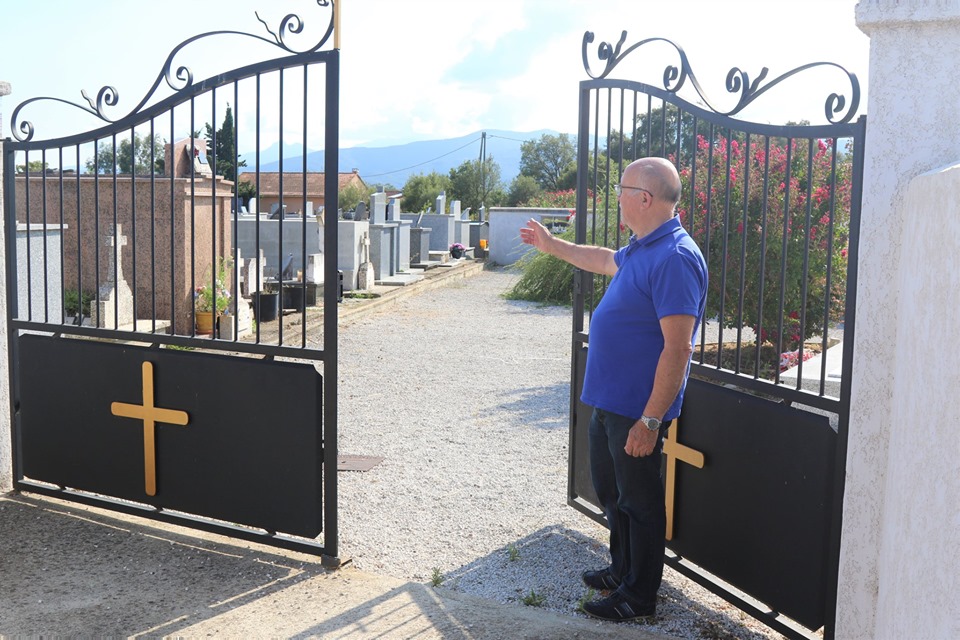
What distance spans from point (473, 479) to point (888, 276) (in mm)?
3617

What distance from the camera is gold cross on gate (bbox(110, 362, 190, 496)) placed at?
490cm

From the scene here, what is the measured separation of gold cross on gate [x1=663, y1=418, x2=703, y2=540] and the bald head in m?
1.09

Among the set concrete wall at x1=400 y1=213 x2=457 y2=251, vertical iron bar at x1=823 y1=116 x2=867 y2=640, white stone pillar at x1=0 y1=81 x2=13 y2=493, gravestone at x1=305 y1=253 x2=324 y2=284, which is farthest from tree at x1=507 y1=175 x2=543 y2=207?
vertical iron bar at x1=823 y1=116 x2=867 y2=640

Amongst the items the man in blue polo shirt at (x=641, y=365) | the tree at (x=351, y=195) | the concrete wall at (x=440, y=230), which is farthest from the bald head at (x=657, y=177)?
the tree at (x=351, y=195)

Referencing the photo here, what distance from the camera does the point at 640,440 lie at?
3.70m

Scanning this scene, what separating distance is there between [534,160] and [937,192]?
3289 inches

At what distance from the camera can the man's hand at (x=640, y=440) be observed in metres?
3.68

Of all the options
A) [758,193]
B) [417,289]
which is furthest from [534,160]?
[758,193]

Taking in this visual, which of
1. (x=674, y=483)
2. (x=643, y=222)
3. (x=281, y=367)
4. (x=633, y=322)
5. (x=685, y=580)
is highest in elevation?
(x=643, y=222)

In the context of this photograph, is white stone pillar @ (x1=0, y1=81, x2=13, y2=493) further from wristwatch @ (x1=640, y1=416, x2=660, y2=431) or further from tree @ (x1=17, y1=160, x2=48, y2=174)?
wristwatch @ (x1=640, y1=416, x2=660, y2=431)

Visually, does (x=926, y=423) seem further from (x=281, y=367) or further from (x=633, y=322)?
(x=281, y=367)

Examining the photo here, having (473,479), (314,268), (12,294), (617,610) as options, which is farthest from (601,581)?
(314,268)

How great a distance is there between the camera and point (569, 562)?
4.78 meters

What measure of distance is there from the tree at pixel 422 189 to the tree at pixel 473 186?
98 cm
